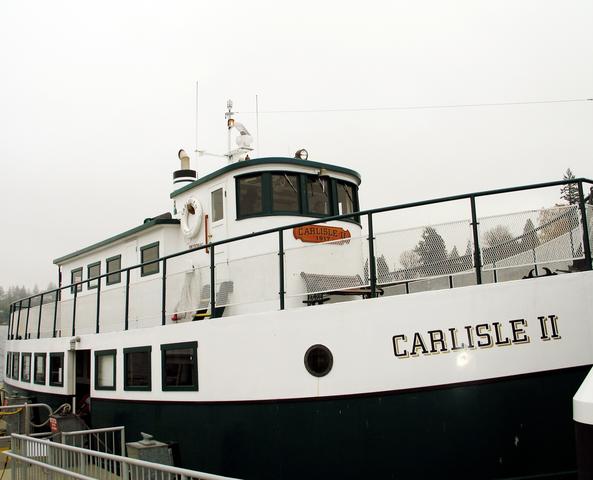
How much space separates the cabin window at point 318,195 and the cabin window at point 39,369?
24.1 ft

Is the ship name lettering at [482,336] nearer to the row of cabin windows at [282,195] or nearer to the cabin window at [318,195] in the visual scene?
the row of cabin windows at [282,195]

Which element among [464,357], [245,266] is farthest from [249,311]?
[464,357]

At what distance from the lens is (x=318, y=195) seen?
401 inches

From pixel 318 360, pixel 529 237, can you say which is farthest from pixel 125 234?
→ pixel 529 237

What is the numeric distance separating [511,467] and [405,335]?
69.8 inches

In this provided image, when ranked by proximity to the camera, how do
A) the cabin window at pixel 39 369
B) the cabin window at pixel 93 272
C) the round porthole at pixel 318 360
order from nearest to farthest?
1. the round porthole at pixel 318 360
2. the cabin window at pixel 39 369
3. the cabin window at pixel 93 272

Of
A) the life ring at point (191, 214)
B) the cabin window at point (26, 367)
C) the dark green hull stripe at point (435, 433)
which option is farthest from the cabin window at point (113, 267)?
the dark green hull stripe at point (435, 433)

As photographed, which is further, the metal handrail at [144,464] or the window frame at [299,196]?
the window frame at [299,196]

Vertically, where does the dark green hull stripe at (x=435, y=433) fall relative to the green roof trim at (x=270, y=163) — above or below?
below

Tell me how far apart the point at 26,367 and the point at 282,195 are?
29.4 ft

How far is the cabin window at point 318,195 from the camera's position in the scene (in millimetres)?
10031

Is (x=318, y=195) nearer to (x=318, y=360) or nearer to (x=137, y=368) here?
(x=318, y=360)

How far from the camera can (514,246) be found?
636 cm

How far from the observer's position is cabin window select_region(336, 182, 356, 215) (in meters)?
10.5
